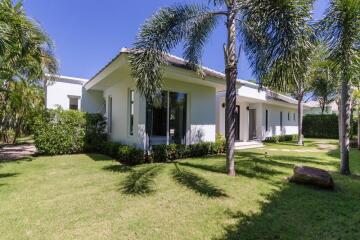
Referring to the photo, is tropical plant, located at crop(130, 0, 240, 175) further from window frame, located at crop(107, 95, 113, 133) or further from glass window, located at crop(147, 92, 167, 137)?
window frame, located at crop(107, 95, 113, 133)

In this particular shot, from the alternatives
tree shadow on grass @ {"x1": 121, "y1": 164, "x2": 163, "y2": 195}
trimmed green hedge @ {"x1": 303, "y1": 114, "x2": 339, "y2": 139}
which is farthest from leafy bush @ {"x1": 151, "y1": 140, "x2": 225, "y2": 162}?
trimmed green hedge @ {"x1": 303, "y1": 114, "x2": 339, "y2": 139}

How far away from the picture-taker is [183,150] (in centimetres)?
1181

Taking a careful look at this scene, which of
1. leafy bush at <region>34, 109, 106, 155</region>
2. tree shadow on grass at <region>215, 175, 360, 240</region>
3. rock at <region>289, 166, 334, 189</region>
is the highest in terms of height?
leafy bush at <region>34, 109, 106, 155</region>

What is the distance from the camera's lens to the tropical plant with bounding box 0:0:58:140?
754cm

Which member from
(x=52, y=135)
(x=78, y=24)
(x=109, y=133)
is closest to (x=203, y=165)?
(x=109, y=133)

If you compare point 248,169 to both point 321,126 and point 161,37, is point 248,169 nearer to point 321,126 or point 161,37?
point 161,37

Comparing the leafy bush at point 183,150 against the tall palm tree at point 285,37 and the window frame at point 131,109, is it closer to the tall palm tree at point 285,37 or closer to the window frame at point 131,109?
the window frame at point 131,109

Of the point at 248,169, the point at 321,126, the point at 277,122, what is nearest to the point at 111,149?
the point at 248,169

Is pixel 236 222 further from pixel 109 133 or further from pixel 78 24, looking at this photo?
pixel 78 24

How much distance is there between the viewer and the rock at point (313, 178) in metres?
7.22

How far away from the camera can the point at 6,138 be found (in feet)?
64.2

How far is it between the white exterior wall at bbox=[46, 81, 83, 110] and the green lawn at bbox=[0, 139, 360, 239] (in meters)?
9.31

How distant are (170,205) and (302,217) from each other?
2823 mm

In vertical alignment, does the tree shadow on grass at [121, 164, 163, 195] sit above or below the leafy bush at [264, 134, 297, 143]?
below
